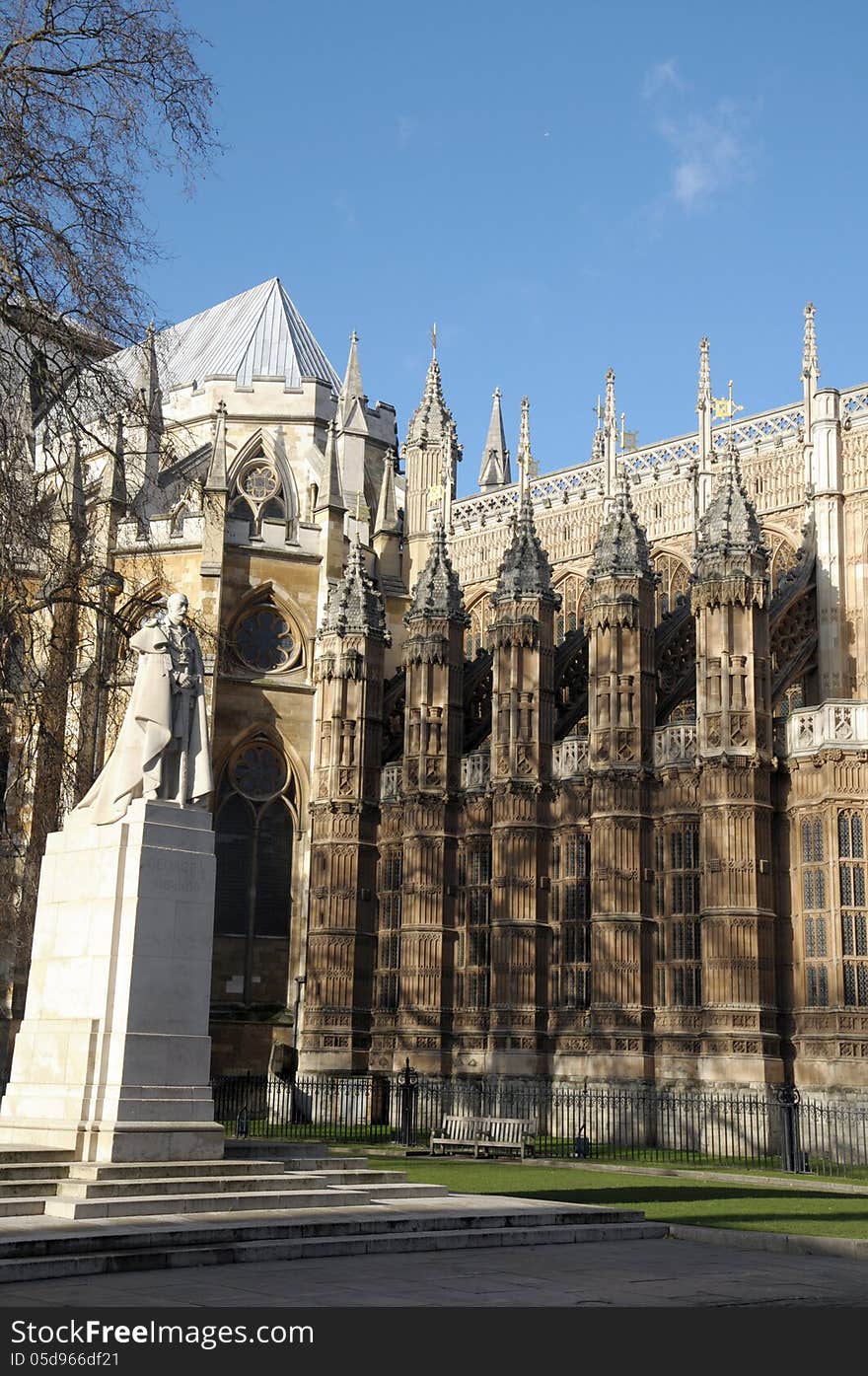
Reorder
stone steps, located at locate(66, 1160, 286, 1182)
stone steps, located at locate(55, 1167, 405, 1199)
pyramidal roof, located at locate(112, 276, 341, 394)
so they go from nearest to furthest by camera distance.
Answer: stone steps, located at locate(55, 1167, 405, 1199) < stone steps, located at locate(66, 1160, 286, 1182) < pyramidal roof, located at locate(112, 276, 341, 394)

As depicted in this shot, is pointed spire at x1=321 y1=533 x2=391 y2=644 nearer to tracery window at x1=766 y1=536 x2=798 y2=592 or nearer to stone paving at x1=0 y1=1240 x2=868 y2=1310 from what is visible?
tracery window at x1=766 y1=536 x2=798 y2=592

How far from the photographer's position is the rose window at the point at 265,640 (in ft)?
137

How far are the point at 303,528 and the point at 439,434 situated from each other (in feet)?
24.0

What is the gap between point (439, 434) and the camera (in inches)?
1885

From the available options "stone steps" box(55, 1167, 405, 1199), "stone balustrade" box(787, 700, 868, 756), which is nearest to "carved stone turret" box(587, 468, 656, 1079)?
"stone balustrade" box(787, 700, 868, 756)

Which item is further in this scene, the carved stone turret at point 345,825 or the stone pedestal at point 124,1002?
the carved stone turret at point 345,825

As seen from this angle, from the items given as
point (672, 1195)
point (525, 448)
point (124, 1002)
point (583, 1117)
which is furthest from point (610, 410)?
point (124, 1002)

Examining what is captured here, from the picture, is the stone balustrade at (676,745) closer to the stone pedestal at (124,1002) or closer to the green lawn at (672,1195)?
the green lawn at (672,1195)

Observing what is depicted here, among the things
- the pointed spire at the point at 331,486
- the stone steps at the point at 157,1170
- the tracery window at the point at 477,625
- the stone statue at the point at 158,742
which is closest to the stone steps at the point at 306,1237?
the stone steps at the point at 157,1170

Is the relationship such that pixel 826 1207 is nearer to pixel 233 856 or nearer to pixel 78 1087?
pixel 78 1087

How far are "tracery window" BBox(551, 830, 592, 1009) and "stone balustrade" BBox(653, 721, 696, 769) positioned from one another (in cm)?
265

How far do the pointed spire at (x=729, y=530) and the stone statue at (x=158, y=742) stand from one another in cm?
1732

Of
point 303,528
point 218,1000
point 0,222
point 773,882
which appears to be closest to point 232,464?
point 303,528

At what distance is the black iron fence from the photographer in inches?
1017
